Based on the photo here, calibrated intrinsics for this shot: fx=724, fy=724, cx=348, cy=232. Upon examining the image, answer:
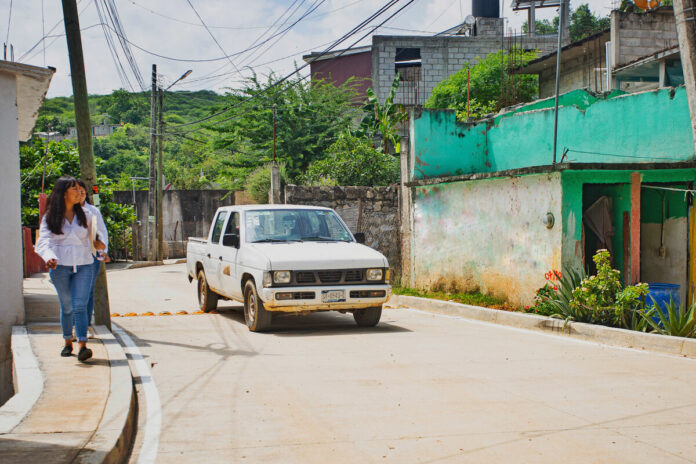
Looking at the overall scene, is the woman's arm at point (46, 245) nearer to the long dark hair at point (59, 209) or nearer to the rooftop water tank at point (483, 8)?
the long dark hair at point (59, 209)

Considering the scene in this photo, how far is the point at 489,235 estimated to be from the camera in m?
13.5

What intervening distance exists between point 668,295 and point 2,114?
939cm

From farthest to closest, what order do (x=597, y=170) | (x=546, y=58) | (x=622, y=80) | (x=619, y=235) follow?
(x=546, y=58) → (x=622, y=80) → (x=619, y=235) → (x=597, y=170)

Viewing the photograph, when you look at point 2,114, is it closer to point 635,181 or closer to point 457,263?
point 457,263

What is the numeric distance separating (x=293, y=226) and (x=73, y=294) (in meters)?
4.47

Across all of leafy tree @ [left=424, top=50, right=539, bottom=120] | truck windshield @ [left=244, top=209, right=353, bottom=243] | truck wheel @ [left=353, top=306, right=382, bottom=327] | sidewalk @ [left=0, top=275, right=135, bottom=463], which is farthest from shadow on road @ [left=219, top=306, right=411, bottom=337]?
leafy tree @ [left=424, top=50, right=539, bottom=120]

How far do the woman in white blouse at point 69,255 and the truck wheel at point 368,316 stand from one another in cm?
440

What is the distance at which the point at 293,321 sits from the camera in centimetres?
1188

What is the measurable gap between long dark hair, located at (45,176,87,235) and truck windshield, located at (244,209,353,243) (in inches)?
143

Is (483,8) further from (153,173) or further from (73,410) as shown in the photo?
(73,410)

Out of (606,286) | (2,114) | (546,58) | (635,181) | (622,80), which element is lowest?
(606,286)

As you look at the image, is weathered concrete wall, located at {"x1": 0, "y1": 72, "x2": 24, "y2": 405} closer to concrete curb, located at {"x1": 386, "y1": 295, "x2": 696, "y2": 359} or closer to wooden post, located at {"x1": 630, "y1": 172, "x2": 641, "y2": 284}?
concrete curb, located at {"x1": 386, "y1": 295, "x2": 696, "y2": 359}

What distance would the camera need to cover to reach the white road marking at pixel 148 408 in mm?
4852

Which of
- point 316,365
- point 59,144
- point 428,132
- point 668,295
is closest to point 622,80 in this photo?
point 428,132
